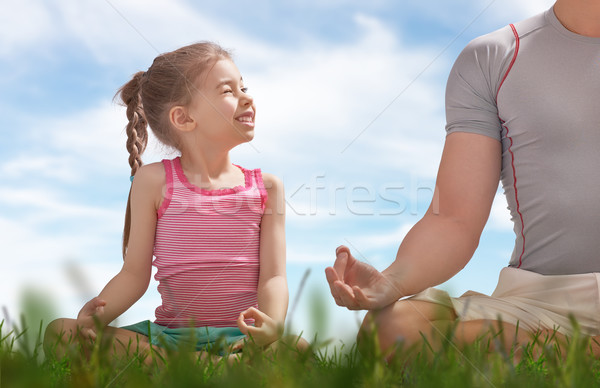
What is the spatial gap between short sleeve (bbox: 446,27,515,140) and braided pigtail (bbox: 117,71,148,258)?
1547mm

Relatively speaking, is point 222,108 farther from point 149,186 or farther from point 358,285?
point 358,285

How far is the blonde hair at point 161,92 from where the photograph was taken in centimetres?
284

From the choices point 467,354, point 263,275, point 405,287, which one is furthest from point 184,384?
point 263,275

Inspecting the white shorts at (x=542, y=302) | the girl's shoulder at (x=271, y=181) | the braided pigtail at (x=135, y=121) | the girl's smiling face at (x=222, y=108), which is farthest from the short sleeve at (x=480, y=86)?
the braided pigtail at (x=135, y=121)

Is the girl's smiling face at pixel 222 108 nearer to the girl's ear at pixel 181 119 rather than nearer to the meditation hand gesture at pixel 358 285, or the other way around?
the girl's ear at pixel 181 119

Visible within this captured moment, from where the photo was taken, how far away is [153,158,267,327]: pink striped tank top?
2.62 m

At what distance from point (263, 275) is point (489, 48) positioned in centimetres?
139

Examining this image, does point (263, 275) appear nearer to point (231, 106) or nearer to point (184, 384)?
point (231, 106)

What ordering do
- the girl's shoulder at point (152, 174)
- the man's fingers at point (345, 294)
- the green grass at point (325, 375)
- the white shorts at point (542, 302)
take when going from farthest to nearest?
the girl's shoulder at point (152, 174), the white shorts at point (542, 302), the man's fingers at point (345, 294), the green grass at point (325, 375)

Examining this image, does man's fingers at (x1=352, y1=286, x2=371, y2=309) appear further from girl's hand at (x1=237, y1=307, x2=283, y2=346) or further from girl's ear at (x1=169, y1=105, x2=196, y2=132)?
girl's ear at (x1=169, y1=105, x2=196, y2=132)

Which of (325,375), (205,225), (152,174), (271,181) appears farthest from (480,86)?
(325,375)

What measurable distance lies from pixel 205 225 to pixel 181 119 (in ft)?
1.79

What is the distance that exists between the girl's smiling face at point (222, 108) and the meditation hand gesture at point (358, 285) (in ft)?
3.36

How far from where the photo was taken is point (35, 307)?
1.05 metres
